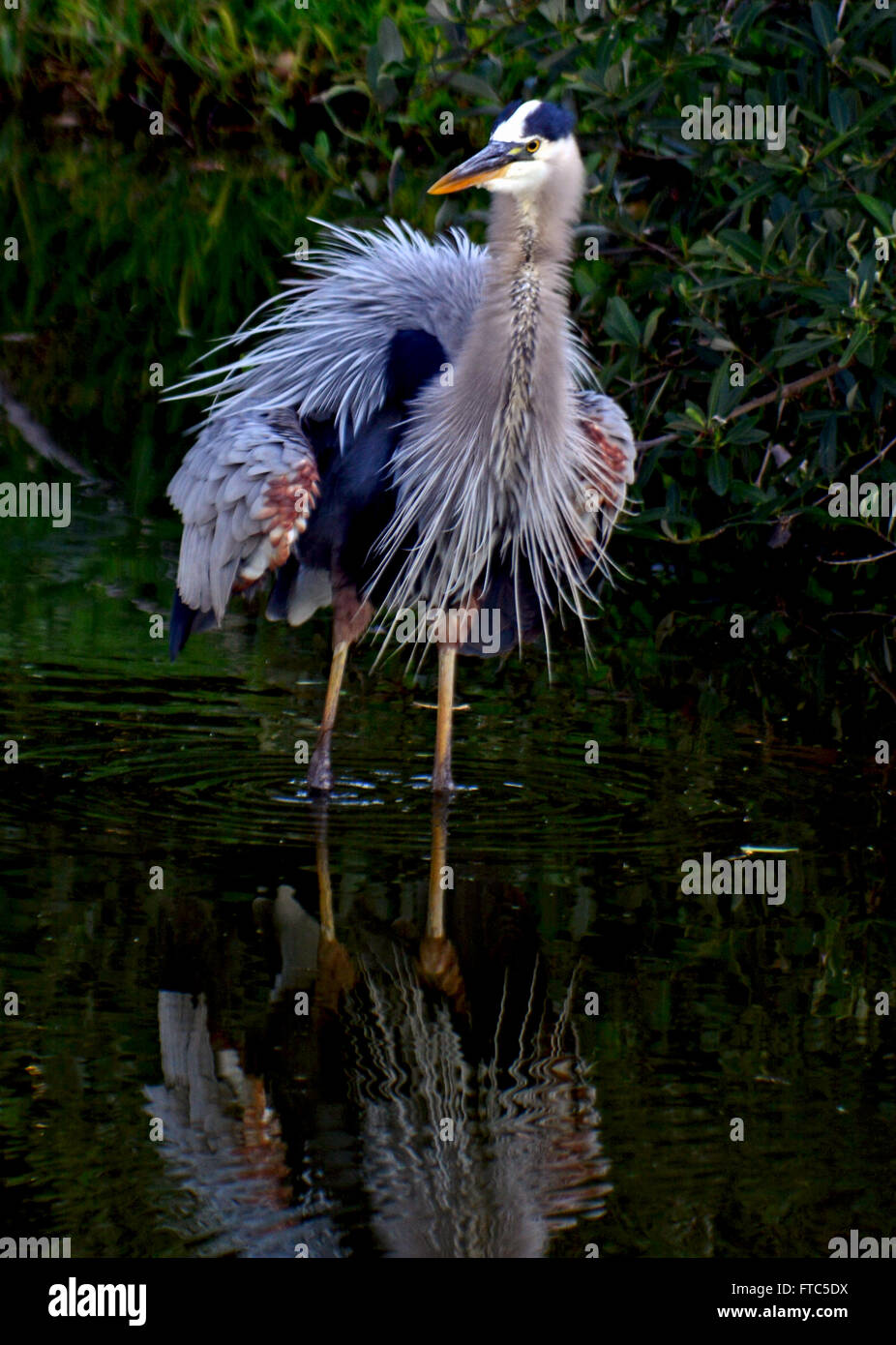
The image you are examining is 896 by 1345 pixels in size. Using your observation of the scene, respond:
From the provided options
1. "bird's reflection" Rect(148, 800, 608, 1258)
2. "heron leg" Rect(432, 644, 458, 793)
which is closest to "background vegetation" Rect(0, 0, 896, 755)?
"heron leg" Rect(432, 644, 458, 793)

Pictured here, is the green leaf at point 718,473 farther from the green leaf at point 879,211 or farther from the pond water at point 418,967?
the green leaf at point 879,211

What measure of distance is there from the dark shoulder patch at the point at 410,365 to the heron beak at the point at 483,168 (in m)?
0.85

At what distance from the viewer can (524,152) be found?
21.1ft

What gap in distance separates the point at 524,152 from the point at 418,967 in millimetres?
2464

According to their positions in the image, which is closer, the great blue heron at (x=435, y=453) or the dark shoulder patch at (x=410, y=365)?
the great blue heron at (x=435, y=453)

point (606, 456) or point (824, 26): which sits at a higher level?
point (824, 26)

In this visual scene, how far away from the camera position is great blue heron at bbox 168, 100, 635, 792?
21.6 feet

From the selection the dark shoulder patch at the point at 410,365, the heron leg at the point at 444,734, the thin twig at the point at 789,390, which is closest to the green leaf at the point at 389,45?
the dark shoulder patch at the point at 410,365

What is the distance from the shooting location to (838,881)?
20.3 feet

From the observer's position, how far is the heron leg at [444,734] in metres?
6.85

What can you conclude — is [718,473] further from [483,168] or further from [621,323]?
[483,168]

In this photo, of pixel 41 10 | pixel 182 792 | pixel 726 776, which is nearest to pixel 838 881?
pixel 726 776

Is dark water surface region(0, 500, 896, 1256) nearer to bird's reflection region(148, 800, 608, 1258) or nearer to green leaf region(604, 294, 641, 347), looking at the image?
bird's reflection region(148, 800, 608, 1258)

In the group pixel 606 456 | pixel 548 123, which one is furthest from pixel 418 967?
pixel 548 123
